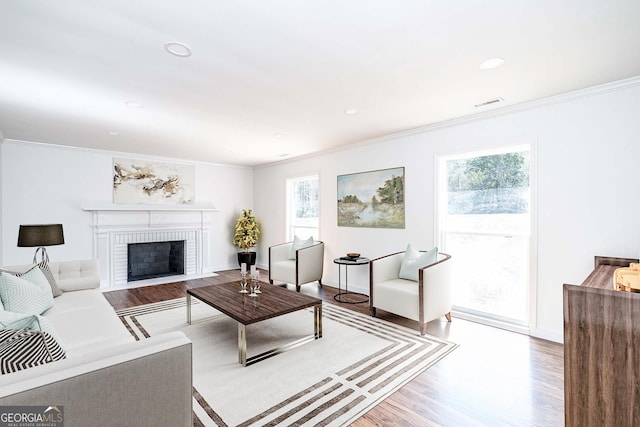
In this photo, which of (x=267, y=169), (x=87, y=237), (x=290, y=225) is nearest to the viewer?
(x=87, y=237)

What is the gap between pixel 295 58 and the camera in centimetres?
222

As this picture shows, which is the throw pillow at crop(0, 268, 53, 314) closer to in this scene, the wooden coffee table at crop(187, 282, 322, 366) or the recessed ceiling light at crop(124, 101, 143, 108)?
the wooden coffee table at crop(187, 282, 322, 366)

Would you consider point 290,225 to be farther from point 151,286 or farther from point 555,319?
point 555,319

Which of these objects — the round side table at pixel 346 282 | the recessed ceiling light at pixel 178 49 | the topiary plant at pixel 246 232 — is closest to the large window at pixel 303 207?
the topiary plant at pixel 246 232

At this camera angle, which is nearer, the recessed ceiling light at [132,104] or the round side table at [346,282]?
the recessed ceiling light at [132,104]

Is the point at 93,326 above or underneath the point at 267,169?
underneath

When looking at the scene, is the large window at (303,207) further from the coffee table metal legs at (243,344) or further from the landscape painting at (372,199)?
the coffee table metal legs at (243,344)

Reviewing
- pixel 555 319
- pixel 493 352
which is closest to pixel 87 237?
pixel 493 352

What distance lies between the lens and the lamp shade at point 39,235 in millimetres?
3324

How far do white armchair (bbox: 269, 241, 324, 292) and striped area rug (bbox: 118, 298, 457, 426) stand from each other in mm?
1138

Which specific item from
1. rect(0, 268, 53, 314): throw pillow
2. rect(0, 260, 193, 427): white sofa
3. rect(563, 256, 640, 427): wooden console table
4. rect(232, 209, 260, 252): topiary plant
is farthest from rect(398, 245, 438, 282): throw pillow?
rect(232, 209, 260, 252): topiary plant

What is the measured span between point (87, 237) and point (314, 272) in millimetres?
3972

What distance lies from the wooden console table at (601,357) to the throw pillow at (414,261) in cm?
195

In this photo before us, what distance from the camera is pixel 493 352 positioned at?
9.24 ft
